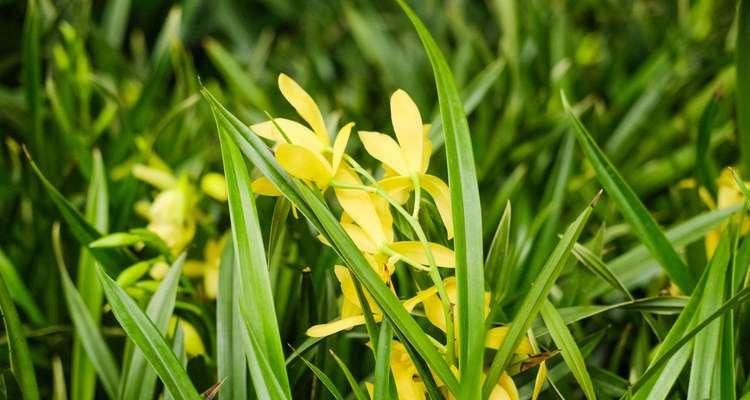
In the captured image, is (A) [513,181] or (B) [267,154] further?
(A) [513,181]

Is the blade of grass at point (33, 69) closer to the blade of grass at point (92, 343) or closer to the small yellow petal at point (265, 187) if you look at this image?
the blade of grass at point (92, 343)

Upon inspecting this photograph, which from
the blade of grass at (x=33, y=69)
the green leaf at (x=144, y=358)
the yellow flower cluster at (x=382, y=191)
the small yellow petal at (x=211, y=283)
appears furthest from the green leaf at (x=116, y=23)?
the yellow flower cluster at (x=382, y=191)

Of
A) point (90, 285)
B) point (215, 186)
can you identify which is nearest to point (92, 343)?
point (90, 285)

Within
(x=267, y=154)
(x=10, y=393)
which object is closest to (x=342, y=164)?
(x=267, y=154)

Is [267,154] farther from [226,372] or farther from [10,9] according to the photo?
[10,9]

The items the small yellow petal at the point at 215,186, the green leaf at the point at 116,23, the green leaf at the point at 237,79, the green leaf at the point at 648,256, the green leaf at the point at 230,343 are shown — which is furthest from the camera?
the green leaf at the point at 116,23

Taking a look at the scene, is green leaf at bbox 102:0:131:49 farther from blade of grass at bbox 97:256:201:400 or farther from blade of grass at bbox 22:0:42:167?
blade of grass at bbox 97:256:201:400
